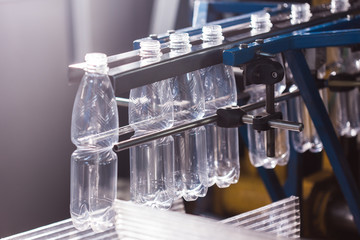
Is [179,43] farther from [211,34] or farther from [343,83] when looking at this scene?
[343,83]

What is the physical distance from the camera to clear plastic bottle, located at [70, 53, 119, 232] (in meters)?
1.80

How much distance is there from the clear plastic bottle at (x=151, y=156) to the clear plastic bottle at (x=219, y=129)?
0.62 ft

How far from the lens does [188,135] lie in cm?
211

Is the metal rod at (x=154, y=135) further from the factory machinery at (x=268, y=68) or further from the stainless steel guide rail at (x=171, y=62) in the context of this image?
the stainless steel guide rail at (x=171, y=62)

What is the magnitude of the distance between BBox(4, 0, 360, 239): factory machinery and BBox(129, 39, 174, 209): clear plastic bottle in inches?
2.6

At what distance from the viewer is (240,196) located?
13.7 feet

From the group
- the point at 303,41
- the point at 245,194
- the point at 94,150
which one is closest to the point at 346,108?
the point at 303,41

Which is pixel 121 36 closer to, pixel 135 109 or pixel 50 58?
pixel 50 58

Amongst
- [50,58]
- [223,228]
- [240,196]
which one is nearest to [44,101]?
[50,58]

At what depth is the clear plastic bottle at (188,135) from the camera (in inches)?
78.7

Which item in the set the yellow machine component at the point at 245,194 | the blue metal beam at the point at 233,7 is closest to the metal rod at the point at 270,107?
the blue metal beam at the point at 233,7

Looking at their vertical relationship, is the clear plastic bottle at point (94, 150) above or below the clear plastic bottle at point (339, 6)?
below

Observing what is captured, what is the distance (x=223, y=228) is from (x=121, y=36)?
10.1 ft

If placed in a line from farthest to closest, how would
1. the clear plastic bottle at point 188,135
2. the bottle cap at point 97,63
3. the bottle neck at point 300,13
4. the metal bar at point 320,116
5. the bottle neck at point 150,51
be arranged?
the bottle neck at point 300,13 → the metal bar at point 320,116 → the clear plastic bottle at point 188,135 → the bottle neck at point 150,51 → the bottle cap at point 97,63
